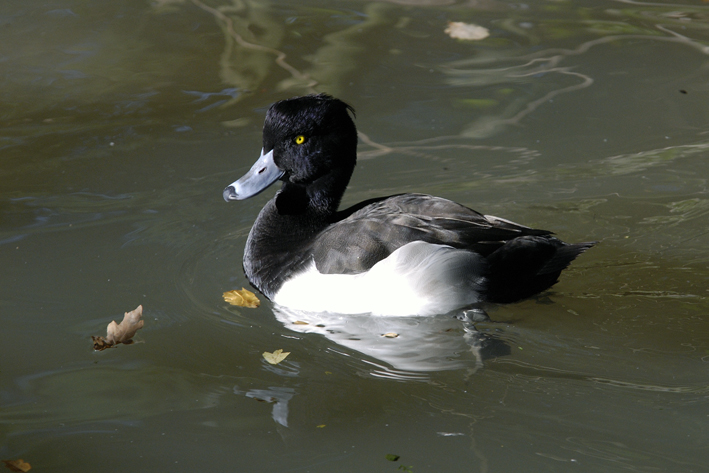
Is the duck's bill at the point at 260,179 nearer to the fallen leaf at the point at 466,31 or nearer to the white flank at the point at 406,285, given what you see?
the white flank at the point at 406,285

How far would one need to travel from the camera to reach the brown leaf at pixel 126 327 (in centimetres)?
377

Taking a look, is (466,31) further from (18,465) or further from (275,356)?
(18,465)

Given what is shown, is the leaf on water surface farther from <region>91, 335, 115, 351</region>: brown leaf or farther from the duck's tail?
the duck's tail

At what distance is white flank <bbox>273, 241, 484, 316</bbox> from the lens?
3709mm

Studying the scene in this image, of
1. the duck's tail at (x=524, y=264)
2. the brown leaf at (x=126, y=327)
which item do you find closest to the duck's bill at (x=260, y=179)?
the brown leaf at (x=126, y=327)

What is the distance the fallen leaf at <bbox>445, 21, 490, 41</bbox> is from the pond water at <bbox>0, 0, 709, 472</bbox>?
3.7 inches

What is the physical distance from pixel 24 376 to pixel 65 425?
0.50 meters

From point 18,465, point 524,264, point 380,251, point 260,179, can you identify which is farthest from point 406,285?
point 18,465

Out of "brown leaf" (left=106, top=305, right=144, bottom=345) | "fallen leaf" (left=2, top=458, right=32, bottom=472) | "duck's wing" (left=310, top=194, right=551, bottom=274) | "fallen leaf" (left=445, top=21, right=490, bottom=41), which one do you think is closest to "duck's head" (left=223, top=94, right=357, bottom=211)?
"duck's wing" (left=310, top=194, right=551, bottom=274)

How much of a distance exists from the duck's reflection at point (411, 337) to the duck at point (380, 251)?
0.05m

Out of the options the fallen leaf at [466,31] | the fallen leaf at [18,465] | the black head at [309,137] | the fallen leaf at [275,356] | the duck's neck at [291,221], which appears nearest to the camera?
the fallen leaf at [18,465]

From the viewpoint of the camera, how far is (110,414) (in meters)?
3.22

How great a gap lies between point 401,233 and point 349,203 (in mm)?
1511

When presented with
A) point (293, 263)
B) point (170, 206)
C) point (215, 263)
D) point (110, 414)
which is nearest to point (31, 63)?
point (170, 206)
